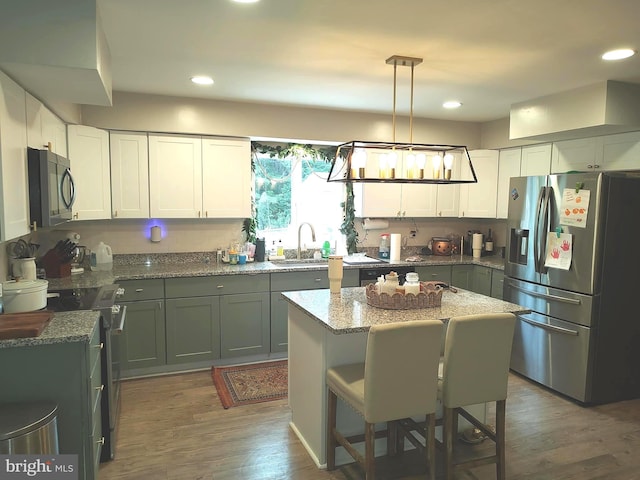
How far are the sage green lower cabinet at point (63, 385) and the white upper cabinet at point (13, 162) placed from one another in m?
0.59

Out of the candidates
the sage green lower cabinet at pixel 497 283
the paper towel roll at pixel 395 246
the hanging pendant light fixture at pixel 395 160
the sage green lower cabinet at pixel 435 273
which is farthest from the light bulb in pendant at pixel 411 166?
the sage green lower cabinet at pixel 497 283

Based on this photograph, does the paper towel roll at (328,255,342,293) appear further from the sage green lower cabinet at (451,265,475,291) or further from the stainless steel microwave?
the sage green lower cabinet at (451,265,475,291)

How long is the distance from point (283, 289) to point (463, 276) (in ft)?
6.71

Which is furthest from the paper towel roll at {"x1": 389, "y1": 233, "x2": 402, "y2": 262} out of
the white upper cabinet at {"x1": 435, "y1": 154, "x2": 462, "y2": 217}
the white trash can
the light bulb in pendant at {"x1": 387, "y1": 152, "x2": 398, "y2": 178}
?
the white trash can

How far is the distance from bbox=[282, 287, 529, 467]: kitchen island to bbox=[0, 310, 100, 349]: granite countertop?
45.0 inches

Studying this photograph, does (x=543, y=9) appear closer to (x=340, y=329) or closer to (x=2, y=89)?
(x=340, y=329)

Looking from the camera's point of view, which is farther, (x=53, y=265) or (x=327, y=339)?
→ (x=53, y=265)

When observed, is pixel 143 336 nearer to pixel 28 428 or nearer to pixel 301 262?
pixel 301 262

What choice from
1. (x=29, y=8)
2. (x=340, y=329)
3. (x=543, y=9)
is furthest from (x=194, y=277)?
(x=543, y=9)

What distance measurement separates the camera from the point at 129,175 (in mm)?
4066

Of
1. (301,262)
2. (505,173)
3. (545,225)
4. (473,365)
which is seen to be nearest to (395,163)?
(473,365)

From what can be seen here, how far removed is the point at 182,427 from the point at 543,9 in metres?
3.26

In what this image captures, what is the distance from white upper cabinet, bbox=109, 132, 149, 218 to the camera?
4020mm

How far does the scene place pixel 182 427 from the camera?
3084 mm
